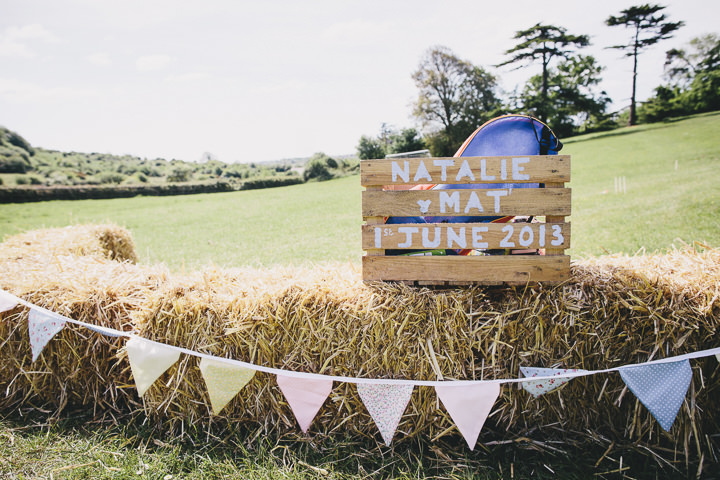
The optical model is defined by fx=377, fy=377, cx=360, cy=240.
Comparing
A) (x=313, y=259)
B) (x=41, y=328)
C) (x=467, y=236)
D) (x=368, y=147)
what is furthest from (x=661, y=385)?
(x=368, y=147)

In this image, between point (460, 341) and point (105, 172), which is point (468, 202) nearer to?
point (460, 341)

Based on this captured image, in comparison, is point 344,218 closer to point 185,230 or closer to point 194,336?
point 185,230

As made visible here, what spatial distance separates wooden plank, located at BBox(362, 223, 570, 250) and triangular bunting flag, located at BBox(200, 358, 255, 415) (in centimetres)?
124

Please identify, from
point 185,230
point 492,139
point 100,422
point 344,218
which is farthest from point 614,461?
point 185,230

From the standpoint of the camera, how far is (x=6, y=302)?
312 centimetres

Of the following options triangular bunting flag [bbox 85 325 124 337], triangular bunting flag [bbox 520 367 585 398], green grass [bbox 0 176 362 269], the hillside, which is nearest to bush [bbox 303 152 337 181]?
the hillside

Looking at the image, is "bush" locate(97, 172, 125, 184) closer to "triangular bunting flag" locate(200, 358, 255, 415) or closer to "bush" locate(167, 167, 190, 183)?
"bush" locate(167, 167, 190, 183)

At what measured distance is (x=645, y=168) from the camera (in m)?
18.6

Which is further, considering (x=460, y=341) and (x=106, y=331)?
(x=106, y=331)

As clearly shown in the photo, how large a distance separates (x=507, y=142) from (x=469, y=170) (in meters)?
0.62

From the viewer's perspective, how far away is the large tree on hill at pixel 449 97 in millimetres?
40031

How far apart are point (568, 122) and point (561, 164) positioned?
146 ft

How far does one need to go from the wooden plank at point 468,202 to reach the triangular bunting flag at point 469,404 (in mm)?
1138

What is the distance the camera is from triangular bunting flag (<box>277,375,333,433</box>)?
2533mm
